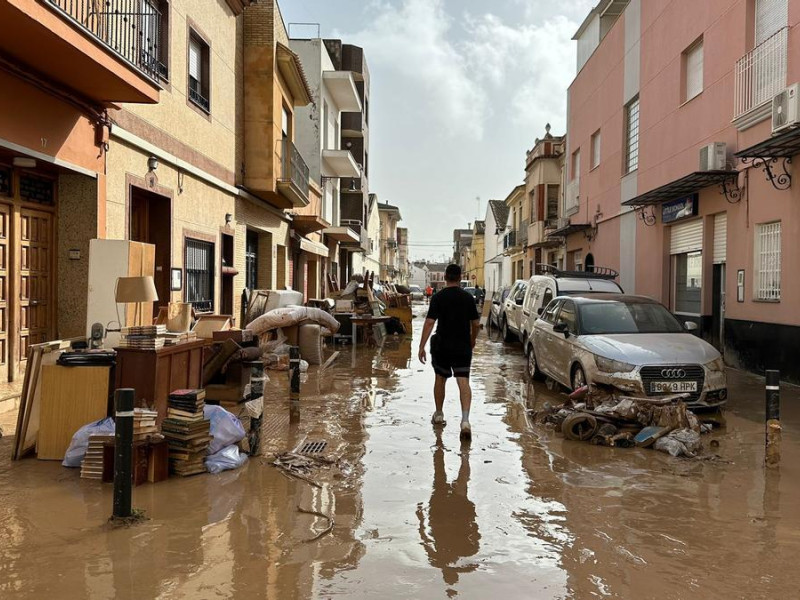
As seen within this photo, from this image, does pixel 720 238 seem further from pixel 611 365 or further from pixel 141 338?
pixel 141 338

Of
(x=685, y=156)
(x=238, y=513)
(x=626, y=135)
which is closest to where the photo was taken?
(x=238, y=513)

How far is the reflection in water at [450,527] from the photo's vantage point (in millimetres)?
3768

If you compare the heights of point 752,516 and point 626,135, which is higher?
point 626,135

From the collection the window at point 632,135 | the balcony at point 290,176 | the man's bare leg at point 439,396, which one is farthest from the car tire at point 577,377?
the window at point 632,135

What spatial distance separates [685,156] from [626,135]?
514cm

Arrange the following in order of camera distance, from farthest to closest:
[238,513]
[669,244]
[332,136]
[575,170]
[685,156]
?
1. [332,136]
2. [575,170]
3. [669,244]
4. [685,156]
5. [238,513]


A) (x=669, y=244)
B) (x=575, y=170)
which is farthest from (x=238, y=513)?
(x=575, y=170)

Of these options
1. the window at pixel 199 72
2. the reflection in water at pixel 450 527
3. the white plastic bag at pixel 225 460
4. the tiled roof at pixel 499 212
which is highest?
the tiled roof at pixel 499 212

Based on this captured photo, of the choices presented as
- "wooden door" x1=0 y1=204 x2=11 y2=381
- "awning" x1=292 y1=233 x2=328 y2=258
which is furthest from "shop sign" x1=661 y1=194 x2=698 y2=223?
"wooden door" x1=0 y1=204 x2=11 y2=381

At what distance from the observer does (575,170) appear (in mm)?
25250

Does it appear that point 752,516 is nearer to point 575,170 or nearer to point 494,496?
point 494,496

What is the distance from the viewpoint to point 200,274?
1284 centimetres

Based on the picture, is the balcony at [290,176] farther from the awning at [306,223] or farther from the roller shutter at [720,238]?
the roller shutter at [720,238]

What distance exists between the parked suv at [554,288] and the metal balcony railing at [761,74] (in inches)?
158
